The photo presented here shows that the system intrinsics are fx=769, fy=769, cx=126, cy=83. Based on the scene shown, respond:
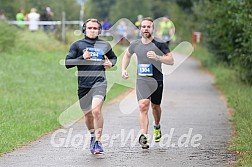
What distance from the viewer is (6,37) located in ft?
104

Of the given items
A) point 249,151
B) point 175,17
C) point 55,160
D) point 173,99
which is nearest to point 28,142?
point 55,160

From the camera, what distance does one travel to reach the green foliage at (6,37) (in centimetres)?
3107

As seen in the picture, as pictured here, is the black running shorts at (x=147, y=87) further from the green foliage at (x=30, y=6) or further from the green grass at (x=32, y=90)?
the green foliage at (x=30, y=6)

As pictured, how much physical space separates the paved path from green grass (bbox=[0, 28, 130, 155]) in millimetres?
473

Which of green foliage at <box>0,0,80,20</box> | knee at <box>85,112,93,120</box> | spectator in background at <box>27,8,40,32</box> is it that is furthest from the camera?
green foliage at <box>0,0,80,20</box>

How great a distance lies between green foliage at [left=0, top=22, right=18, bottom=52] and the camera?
102 feet

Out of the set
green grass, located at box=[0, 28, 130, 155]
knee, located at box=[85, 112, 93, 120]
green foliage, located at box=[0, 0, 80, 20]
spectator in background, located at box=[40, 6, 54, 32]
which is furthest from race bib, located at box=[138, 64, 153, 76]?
green foliage, located at box=[0, 0, 80, 20]

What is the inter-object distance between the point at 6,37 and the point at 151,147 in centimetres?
2027

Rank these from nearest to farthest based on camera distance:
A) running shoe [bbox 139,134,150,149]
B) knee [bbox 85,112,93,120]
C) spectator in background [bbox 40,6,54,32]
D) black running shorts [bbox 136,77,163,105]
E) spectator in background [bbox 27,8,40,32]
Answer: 1. knee [bbox 85,112,93,120]
2. running shoe [bbox 139,134,150,149]
3. black running shorts [bbox 136,77,163,105]
4. spectator in background [bbox 27,8,40,32]
5. spectator in background [bbox 40,6,54,32]

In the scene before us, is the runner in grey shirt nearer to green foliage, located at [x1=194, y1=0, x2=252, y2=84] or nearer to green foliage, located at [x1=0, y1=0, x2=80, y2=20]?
green foliage, located at [x1=194, y1=0, x2=252, y2=84]

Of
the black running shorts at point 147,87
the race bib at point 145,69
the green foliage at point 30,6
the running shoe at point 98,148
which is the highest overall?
the race bib at point 145,69

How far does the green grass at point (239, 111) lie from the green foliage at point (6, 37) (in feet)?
28.3

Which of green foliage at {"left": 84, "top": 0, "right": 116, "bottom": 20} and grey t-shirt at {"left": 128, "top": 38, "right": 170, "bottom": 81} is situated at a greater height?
grey t-shirt at {"left": 128, "top": 38, "right": 170, "bottom": 81}

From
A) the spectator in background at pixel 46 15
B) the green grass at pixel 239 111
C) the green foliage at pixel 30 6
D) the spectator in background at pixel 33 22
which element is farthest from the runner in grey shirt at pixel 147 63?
the green foliage at pixel 30 6
